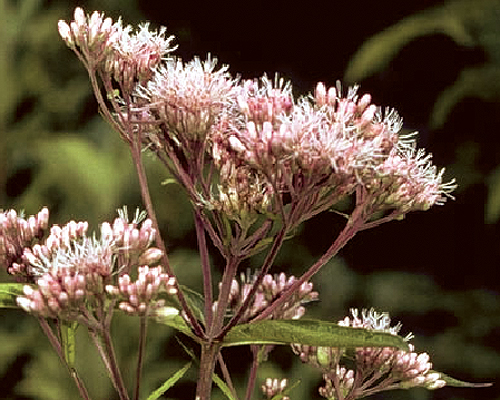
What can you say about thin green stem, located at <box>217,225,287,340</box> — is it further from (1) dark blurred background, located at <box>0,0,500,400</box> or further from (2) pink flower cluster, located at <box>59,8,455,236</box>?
(1) dark blurred background, located at <box>0,0,500,400</box>

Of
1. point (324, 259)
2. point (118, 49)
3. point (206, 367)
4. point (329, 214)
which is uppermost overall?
point (329, 214)

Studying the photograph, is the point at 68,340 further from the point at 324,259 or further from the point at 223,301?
the point at 324,259

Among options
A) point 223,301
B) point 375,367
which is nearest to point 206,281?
point 223,301

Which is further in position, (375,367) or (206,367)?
(375,367)

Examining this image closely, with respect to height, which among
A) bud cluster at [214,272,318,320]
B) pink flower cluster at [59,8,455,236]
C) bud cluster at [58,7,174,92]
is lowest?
bud cluster at [214,272,318,320]

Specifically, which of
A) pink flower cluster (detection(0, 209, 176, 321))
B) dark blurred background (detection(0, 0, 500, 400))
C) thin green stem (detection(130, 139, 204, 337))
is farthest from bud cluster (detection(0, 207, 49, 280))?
dark blurred background (detection(0, 0, 500, 400))

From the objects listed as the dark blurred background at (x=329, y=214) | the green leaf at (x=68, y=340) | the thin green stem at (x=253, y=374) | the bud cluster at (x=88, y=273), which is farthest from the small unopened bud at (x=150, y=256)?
the dark blurred background at (x=329, y=214)

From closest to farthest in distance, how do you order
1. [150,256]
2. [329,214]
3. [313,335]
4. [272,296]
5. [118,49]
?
[313,335] < [150,256] < [118,49] < [272,296] < [329,214]
